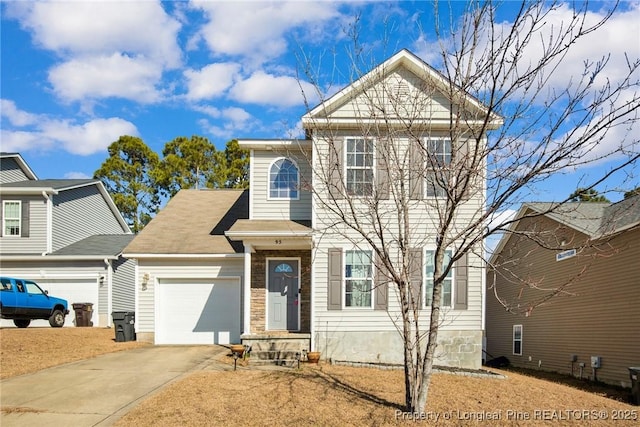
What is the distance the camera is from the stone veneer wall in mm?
13758

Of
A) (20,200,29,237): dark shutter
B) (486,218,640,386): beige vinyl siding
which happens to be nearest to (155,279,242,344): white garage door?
(20,200,29,237): dark shutter

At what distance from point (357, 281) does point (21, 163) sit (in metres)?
16.3

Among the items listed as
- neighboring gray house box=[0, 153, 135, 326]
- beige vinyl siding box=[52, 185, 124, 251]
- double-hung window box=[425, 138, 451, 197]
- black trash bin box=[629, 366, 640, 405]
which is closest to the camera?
double-hung window box=[425, 138, 451, 197]

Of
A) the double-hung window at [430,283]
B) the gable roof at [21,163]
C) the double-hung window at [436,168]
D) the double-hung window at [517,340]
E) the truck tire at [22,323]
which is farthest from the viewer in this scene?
the gable roof at [21,163]

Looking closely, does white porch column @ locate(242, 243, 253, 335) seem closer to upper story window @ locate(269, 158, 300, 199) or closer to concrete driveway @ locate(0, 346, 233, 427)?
concrete driveway @ locate(0, 346, 233, 427)

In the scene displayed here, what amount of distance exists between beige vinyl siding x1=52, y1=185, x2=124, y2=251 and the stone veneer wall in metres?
10.1

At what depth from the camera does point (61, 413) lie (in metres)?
7.56

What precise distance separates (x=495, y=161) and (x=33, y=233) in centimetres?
1795

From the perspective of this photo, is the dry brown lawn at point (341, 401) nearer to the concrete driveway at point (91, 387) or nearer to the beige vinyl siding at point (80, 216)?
the concrete driveway at point (91, 387)

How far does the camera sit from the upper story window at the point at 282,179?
1432cm

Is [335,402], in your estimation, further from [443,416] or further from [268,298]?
[268,298]

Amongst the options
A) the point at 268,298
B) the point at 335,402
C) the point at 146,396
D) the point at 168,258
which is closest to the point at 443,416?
the point at 335,402

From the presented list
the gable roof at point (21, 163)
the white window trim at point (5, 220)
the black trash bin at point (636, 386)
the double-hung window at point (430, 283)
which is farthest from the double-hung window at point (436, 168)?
the gable roof at point (21, 163)

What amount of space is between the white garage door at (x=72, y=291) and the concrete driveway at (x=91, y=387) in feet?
26.2
